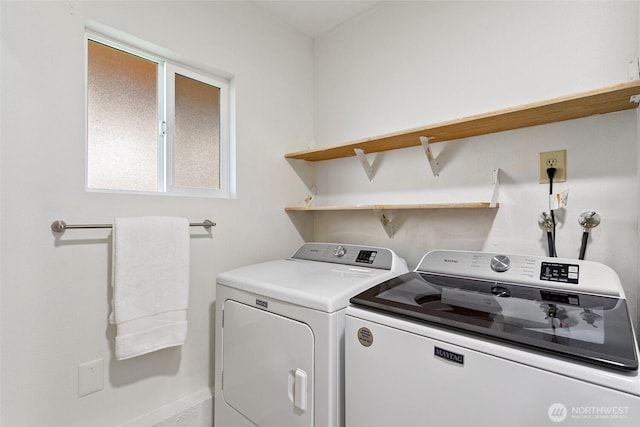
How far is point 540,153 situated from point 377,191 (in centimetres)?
85

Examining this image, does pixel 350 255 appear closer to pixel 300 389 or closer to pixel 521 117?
pixel 300 389

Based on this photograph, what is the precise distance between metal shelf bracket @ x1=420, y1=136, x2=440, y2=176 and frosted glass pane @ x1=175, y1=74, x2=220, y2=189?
→ 1169 millimetres

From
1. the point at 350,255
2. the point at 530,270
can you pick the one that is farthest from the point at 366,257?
the point at 530,270

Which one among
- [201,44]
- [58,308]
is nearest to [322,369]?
[58,308]

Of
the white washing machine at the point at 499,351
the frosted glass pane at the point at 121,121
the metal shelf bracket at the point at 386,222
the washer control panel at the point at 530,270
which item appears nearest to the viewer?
the white washing machine at the point at 499,351

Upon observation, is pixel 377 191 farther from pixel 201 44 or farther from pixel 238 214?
pixel 201 44

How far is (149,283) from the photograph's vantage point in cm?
131

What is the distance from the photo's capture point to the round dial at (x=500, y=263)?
1.23 metres

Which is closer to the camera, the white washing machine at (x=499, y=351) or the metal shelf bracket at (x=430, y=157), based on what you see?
the white washing machine at (x=499, y=351)

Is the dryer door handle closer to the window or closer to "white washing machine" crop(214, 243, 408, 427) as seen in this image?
"white washing machine" crop(214, 243, 408, 427)

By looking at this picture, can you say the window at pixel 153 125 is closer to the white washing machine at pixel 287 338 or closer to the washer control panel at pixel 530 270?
the white washing machine at pixel 287 338

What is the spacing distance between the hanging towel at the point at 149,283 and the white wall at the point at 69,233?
12cm

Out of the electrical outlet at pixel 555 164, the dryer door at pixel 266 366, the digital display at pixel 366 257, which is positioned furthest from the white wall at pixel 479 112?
the dryer door at pixel 266 366

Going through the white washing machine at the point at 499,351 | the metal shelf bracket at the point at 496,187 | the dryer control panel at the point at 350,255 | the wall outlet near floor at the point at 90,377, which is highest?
the metal shelf bracket at the point at 496,187
